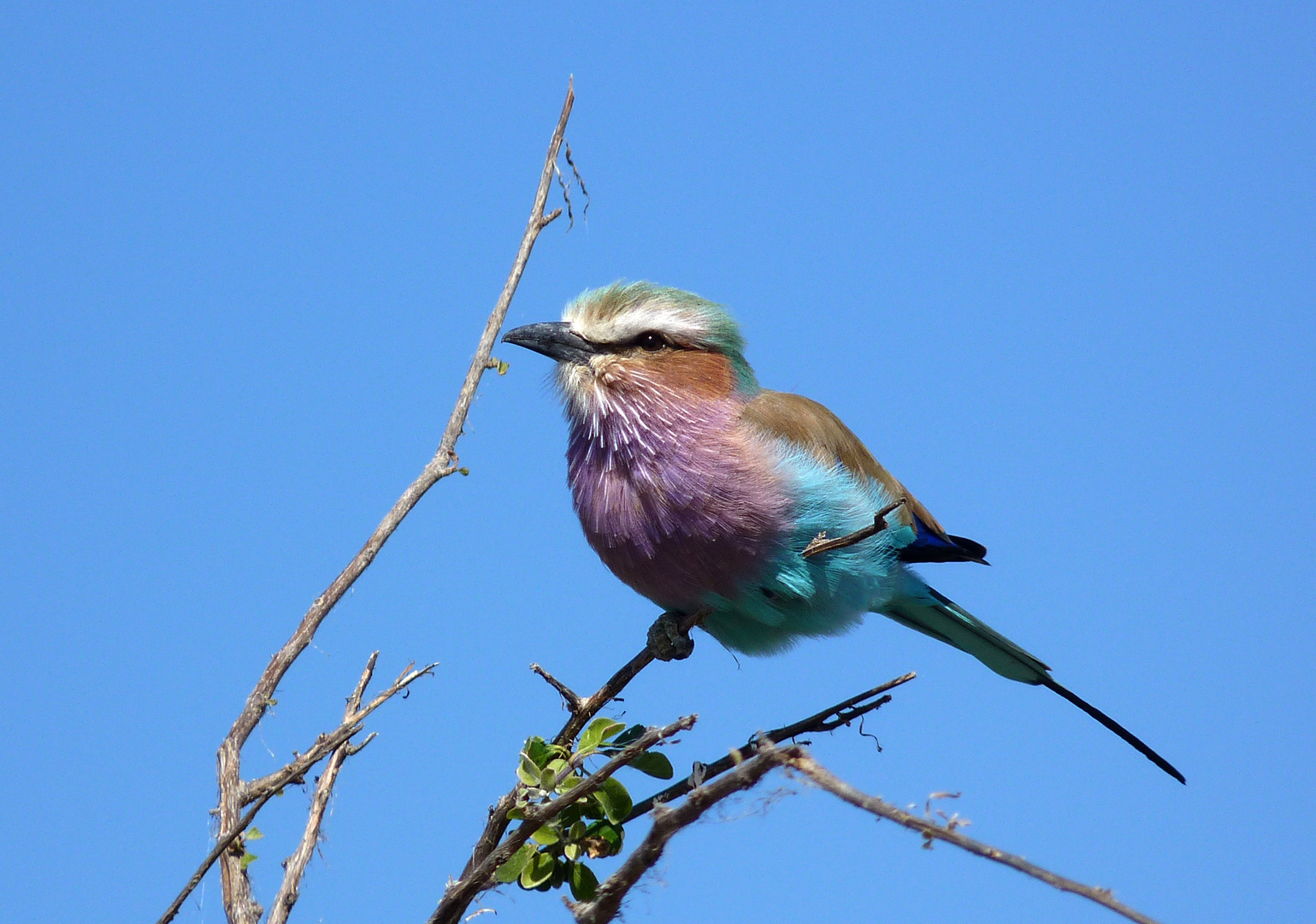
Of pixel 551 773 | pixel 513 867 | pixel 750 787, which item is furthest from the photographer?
pixel 551 773

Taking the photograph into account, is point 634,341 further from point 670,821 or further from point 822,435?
point 670,821

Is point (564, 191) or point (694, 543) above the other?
point (564, 191)

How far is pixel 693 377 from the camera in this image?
3928 millimetres

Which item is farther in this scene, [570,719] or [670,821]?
[570,719]

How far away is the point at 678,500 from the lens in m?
3.55

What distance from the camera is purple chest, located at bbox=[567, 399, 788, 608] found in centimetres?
349

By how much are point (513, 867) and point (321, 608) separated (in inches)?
26.3

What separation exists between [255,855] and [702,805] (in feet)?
3.63

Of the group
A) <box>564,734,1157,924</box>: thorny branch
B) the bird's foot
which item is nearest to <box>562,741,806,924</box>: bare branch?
<box>564,734,1157,924</box>: thorny branch

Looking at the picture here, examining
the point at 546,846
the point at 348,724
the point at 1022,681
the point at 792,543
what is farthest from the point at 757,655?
the point at 348,724

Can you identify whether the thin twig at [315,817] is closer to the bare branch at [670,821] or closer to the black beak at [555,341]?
the bare branch at [670,821]

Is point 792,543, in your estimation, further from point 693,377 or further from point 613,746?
point 613,746

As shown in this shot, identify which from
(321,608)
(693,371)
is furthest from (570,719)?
(693,371)

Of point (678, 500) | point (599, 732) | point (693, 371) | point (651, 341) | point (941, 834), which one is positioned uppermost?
point (651, 341)
